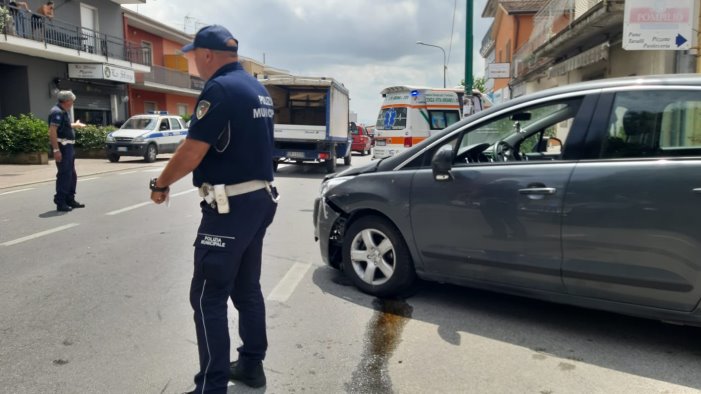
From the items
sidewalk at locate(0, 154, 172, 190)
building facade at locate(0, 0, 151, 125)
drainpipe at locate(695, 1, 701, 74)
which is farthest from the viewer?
building facade at locate(0, 0, 151, 125)

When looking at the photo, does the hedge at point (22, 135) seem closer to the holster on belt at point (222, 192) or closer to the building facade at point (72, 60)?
the building facade at point (72, 60)

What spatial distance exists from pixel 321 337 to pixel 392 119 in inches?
563

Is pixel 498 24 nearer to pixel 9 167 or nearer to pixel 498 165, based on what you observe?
pixel 9 167

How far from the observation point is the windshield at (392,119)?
1733 cm

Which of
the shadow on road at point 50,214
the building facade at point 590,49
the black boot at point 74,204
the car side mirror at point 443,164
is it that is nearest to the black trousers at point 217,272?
the car side mirror at point 443,164

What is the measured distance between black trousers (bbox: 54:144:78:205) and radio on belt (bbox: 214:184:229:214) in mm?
6735

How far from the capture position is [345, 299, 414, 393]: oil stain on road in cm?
309

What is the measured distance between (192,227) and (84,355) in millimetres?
4141

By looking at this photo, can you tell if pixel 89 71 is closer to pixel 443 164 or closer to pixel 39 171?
pixel 39 171

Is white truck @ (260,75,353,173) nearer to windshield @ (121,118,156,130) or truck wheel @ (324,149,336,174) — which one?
truck wheel @ (324,149,336,174)

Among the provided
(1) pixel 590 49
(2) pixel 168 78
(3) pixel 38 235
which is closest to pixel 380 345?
(3) pixel 38 235

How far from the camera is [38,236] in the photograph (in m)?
6.76

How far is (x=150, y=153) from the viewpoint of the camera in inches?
790

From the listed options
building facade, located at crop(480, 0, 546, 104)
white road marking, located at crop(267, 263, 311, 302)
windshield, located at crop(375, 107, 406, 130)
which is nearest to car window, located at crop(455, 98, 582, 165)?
white road marking, located at crop(267, 263, 311, 302)
